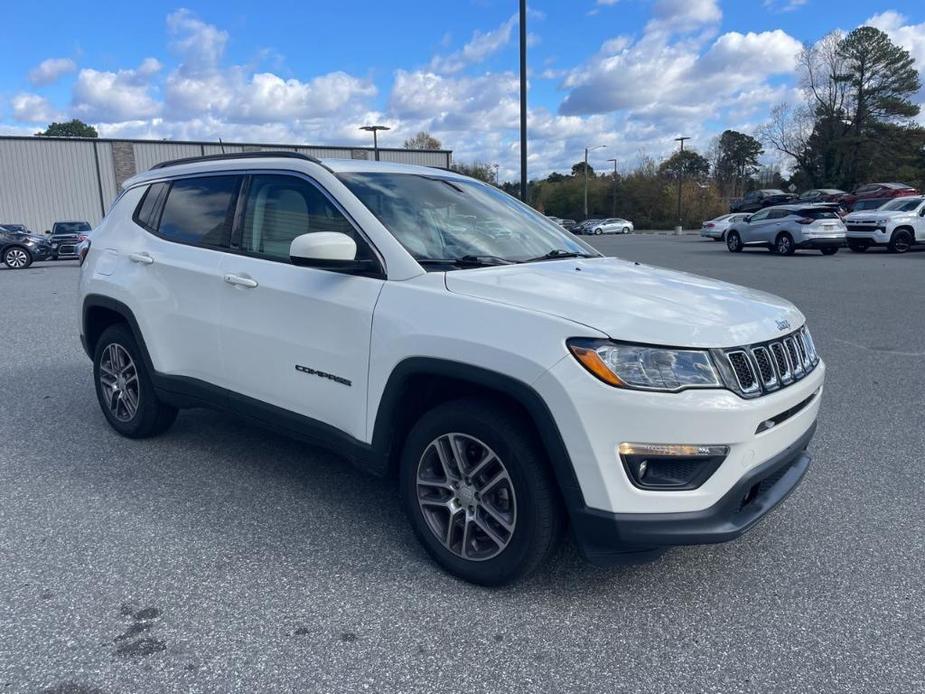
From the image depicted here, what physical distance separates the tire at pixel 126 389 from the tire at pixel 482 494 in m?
2.28

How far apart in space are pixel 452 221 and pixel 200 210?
1626 millimetres

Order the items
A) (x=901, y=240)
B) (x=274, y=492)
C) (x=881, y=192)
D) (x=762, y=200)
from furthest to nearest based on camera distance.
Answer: (x=762, y=200), (x=881, y=192), (x=901, y=240), (x=274, y=492)

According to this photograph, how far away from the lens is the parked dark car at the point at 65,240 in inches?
1053

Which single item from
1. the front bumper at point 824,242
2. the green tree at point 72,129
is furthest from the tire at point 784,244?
the green tree at point 72,129

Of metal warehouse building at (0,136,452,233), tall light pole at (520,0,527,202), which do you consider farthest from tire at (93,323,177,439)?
metal warehouse building at (0,136,452,233)

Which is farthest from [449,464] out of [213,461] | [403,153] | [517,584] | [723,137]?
[723,137]

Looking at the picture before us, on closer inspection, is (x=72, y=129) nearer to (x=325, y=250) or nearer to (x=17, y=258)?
(x=17, y=258)

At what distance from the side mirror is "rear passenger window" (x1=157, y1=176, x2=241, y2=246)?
3.49 ft

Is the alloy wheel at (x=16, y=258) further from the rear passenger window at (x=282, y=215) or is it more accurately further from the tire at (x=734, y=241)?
the tire at (x=734, y=241)

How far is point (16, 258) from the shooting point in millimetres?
23625

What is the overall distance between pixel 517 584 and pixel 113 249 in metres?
3.52

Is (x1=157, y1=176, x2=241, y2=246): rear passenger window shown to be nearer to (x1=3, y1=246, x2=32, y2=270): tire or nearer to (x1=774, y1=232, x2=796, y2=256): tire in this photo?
(x1=774, y1=232, x2=796, y2=256): tire

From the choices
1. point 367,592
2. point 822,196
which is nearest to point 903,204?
point 822,196

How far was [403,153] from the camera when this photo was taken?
4356 cm
